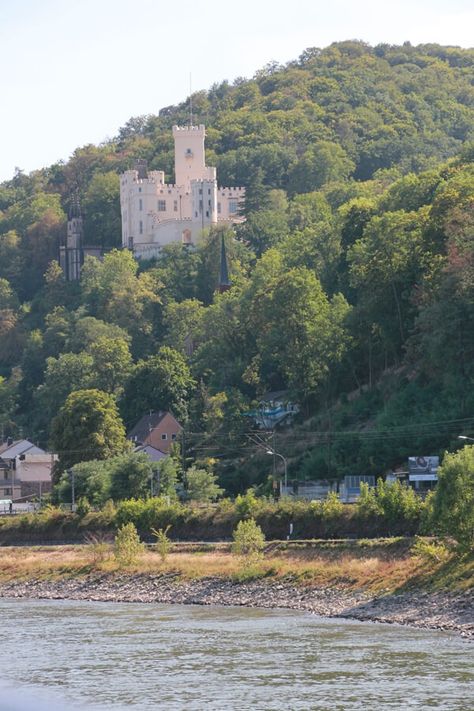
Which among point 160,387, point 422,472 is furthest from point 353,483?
point 160,387

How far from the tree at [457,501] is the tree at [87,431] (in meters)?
47.0

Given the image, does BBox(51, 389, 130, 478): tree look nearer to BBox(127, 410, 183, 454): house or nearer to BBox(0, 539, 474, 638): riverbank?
BBox(127, 410, 183, 454): house

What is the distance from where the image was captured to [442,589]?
60125 mm

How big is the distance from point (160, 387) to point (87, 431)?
19.4 metres

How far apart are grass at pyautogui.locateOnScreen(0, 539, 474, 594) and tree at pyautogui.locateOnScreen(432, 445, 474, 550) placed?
991 millimetres

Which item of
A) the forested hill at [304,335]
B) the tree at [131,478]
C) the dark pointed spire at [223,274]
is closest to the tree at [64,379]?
the forested hill at [304,335]

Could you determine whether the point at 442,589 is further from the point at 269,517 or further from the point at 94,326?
the point at 94,326

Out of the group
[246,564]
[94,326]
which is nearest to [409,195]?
[94,326]

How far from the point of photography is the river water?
4381 cm

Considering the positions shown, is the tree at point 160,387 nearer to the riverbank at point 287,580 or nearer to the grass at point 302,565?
the grass at point 302,565

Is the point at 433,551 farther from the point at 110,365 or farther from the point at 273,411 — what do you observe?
the point at 110,365

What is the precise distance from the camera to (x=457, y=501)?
62.9 m

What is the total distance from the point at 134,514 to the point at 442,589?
32446mm

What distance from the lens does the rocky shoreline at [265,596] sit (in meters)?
57.4
